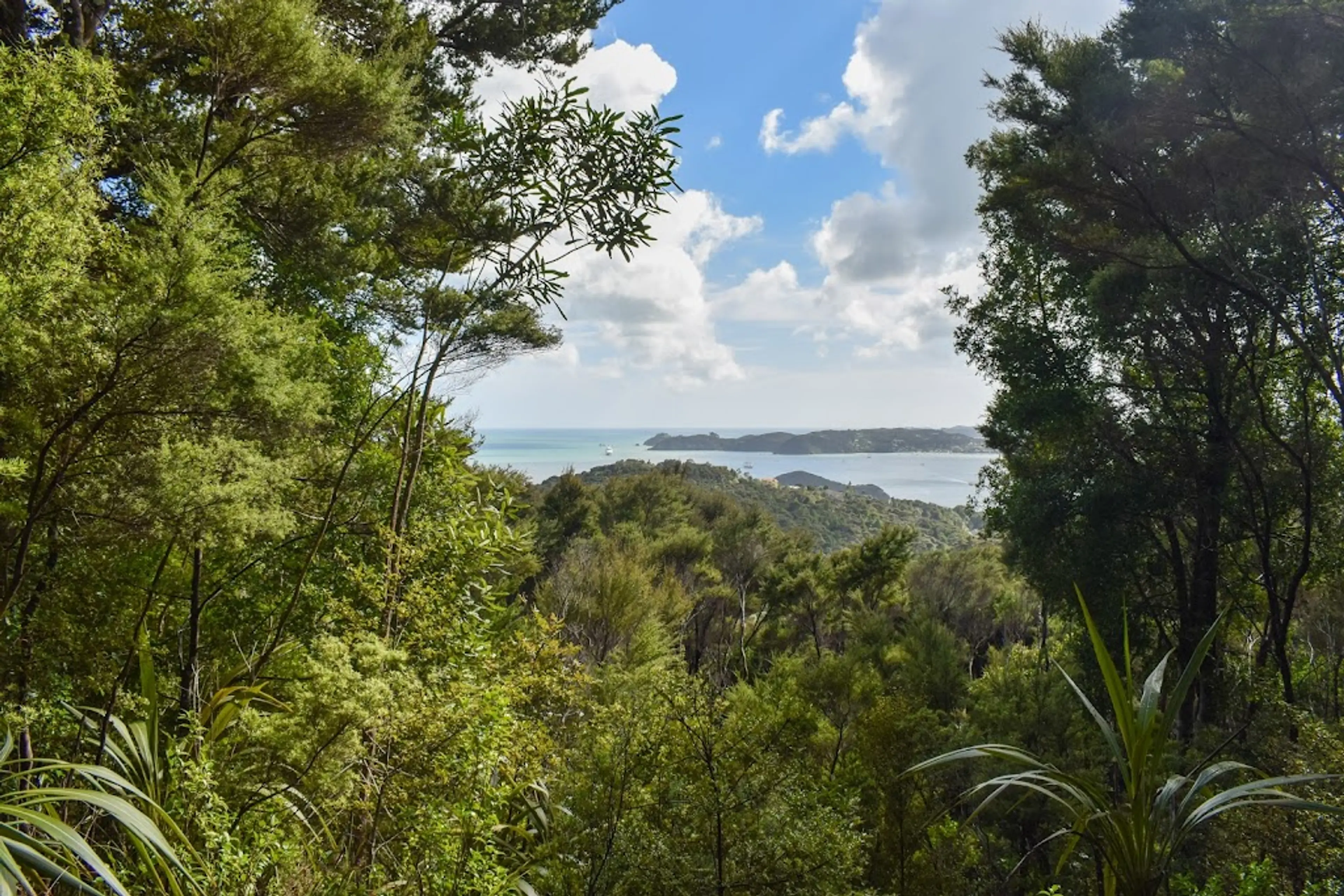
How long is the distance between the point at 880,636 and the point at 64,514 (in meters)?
13.0

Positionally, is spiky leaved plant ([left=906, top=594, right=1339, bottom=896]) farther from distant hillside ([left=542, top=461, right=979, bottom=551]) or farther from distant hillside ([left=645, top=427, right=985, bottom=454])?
distant hillside ([left=645, top=427, right=985, bottom=454])

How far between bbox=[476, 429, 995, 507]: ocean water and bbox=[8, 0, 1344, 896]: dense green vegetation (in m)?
1.97

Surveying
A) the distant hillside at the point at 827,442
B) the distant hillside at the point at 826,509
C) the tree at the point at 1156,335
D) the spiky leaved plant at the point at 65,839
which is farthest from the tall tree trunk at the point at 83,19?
the distant hillside at the point at 827,442

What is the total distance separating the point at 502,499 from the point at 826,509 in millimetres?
43078

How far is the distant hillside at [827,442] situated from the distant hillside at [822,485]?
8.83 m

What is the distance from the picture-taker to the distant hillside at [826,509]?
37.1 meters

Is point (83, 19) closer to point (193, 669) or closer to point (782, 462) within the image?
point (193, 669)

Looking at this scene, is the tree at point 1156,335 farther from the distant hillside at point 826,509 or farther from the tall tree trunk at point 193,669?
the distant hillside at point 826,509

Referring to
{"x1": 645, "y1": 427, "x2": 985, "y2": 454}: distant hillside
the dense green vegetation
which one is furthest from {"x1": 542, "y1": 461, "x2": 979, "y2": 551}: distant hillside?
the dense green vegetation

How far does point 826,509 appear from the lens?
45.8 metres

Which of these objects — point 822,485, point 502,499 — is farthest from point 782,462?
point 502,499

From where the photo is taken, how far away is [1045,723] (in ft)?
22.7

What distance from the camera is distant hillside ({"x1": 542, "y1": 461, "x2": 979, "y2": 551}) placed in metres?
37.1

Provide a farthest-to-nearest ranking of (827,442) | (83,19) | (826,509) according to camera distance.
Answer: (827,442) → (826,509) → (83,19)
